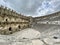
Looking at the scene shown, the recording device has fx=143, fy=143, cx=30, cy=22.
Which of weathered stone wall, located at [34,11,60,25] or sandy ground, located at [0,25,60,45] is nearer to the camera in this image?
sandy ground, located at [0,25,60,45]

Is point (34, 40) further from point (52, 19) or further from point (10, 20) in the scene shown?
point (10, 20)

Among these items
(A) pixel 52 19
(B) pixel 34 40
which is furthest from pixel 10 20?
(B) pixel 34 40

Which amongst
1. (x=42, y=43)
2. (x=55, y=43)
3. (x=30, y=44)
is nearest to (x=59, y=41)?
(x=55, y=43)

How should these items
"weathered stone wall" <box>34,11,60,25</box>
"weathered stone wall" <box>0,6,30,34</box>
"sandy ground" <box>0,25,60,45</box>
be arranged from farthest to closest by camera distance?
1. "weathered stone wall" <box>0,6,30,34</box>
2. "weathered stone wall" <box>34,11,60,25</box>
3. "sandy ground" <box>0,25,60,45</box>

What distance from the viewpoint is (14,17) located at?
22.0 m

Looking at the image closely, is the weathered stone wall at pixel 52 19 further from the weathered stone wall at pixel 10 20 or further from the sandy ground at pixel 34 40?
the weathered stone wall at pixel 10 20

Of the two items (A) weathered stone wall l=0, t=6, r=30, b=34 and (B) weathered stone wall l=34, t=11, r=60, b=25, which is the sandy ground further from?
(A) weathered stone wall l=0, t=6, r=30, b=34

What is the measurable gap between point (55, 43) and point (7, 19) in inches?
733

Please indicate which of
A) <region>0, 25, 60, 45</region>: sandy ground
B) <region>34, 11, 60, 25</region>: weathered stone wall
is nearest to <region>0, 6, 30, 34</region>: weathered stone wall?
<region>34, 11, 60, 25</region>: weathered stone wall

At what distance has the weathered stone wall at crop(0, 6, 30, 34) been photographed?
20.3 m

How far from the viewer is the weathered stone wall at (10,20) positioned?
20281 mm

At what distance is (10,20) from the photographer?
22.0 m

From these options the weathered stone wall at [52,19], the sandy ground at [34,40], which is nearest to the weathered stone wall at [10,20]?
the weathered stone wall at [52,19]

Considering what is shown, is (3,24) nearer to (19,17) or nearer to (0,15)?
(0,15)
